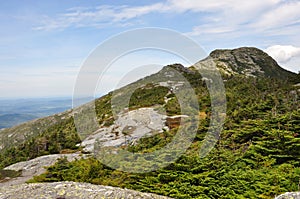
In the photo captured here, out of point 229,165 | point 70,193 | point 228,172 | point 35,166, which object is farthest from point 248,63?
point 70,193

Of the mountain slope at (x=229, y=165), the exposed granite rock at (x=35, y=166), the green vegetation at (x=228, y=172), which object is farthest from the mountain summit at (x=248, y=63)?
the green vegetation at (x=228, y=172)

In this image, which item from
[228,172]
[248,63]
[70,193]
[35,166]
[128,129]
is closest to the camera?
[70,193]

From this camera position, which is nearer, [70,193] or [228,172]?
[70,193]

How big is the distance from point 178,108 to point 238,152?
34898 mm

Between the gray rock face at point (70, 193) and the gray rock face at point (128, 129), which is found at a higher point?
the gray rock face at point (70, 193)

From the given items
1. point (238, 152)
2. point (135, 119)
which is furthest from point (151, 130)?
point (238, 152)

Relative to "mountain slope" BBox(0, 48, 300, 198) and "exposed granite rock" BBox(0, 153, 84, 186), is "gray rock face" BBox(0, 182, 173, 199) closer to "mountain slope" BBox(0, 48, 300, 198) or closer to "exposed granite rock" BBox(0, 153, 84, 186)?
"mountain slope" BBox(0, 48, 300, 198)

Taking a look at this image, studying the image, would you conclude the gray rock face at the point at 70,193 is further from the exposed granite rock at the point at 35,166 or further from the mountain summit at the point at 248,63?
the mountain summit at the point at 248,63

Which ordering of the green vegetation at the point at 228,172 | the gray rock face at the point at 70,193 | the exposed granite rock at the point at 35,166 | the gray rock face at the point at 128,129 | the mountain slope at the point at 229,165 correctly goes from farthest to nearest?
the gray rock face at the point at 128,129 < the exposed granite rock at the point at 35,166 < the mountain slope at the point at 229,165 < the green vegetation at the point at 228,172 < the gray rock face at the point at 70,193

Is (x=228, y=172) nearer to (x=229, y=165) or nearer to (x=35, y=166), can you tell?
(x=229, y=165)

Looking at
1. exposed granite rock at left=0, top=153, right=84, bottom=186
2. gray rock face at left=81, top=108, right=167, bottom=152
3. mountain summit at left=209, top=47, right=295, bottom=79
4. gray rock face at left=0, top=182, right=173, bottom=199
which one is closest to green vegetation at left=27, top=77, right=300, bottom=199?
gray rock face at left=0, top=182, right=173, bottom=199

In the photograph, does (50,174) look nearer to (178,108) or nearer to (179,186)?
(179,186)

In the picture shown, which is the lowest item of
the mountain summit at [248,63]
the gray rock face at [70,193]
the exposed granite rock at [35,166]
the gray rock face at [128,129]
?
A: the exposed granite rock at [35,166]

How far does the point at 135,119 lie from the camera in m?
55.7
